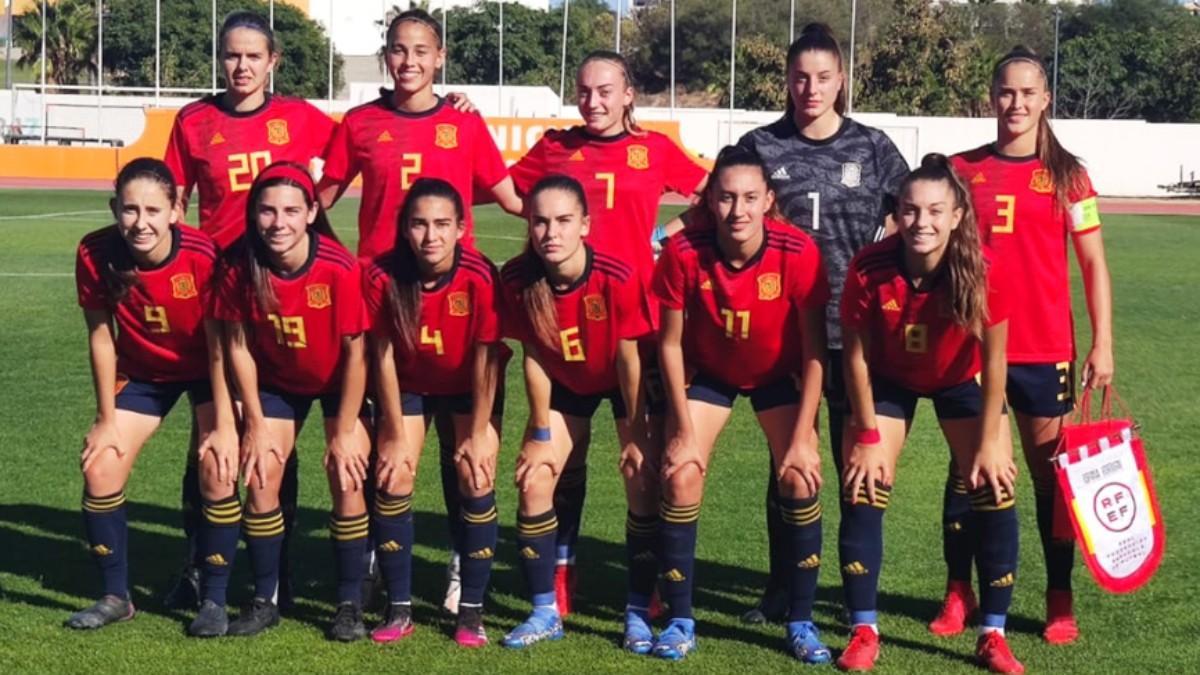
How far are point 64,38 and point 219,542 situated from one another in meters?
63.1

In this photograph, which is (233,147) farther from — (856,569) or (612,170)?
(856,569)

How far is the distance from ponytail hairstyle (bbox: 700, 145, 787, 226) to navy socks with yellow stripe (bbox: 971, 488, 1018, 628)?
122 centimetres

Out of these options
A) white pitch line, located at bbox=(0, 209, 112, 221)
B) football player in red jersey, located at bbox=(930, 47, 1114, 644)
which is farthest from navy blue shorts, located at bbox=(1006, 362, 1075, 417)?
white pitch line, located at bbox=(0, 209, 112, 221)

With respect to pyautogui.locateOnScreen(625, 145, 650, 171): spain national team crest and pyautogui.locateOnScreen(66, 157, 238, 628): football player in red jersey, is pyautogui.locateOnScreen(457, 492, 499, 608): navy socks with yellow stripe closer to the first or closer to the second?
pyautogui.locateOnScreen(66, 157, 238, 628): football player in red jersey

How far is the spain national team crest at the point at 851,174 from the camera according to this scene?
572cm

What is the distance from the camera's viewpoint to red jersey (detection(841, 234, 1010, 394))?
5145 millimetres

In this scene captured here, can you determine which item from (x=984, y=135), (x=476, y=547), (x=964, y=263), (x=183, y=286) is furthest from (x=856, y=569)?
(x=984, y=135)

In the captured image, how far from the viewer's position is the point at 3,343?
12273mm

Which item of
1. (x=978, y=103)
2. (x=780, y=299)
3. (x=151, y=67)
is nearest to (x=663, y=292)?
(x=780, y=299)

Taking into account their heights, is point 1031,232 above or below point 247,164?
below

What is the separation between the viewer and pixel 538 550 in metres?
5.58

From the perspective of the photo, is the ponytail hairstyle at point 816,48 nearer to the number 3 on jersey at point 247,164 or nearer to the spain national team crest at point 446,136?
the spain national team crest at point 446,136

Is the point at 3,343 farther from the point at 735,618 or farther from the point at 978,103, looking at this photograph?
the point at 978,103

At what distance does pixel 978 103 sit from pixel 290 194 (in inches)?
2122
